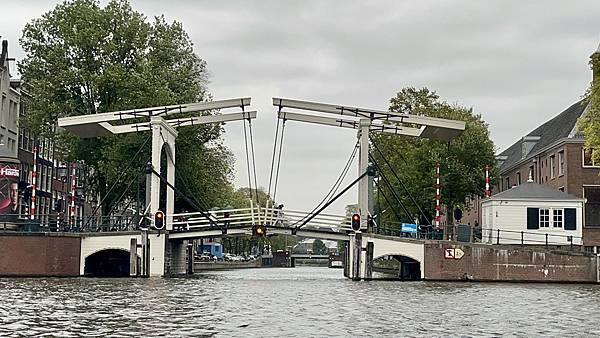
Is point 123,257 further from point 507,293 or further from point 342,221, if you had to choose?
point 507,293

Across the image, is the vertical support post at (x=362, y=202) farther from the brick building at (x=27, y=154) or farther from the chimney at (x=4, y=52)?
the chimney at (x=4, y=52)

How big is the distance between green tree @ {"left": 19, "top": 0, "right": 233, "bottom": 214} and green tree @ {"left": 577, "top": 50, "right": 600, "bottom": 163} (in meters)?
18.7

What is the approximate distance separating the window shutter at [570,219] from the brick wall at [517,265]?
5.14 m

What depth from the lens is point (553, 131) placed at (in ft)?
203

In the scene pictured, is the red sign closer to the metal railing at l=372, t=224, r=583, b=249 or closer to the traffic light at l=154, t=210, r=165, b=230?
the traffic light at l=154, t=210, r=165, b=230

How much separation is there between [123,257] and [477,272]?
50.9 ft

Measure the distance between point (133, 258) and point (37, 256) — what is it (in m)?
3.65

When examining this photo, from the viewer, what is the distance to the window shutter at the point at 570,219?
4453 centimetres

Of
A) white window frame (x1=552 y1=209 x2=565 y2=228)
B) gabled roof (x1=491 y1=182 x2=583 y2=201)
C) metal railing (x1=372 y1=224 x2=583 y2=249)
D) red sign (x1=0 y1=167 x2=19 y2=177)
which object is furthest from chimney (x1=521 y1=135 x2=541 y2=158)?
red sign (x1=0 y1=167 x2=19 y2=177)

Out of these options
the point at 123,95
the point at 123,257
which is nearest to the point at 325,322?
the point at 123,257

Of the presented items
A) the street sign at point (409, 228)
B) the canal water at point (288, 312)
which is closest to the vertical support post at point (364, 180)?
the street sign at point (409, 228)

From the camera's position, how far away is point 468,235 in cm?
4194

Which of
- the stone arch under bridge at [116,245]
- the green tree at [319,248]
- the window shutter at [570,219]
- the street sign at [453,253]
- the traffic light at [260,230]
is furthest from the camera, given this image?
the green tree at [319,248]

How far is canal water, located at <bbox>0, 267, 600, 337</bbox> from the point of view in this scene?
1638cm
